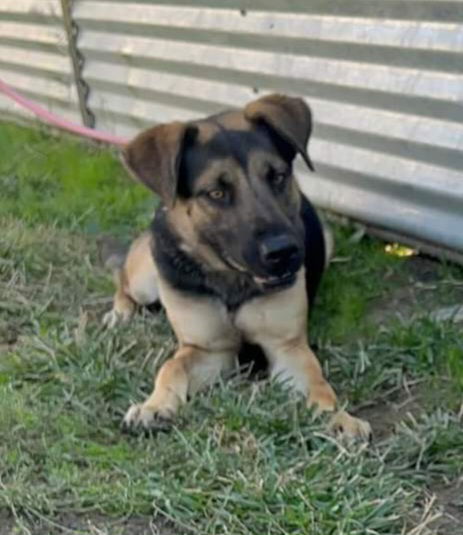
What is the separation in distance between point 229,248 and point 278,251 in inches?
9.9

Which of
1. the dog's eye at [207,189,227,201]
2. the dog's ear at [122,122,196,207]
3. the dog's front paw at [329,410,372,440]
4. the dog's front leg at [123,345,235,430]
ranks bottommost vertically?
the dog's front leg at [123,345,235,430]

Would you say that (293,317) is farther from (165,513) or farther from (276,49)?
(276,49)

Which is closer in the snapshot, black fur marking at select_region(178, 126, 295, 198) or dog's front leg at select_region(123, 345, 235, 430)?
dog's front leg at select_region(123, 345, 235, 430)

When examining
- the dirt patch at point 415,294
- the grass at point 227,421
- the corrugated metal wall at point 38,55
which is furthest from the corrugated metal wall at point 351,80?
the corrugated metal wall at point 38,55

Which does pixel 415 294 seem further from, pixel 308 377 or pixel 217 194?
pixel 217 194

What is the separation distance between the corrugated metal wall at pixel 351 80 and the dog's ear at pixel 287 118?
1025 mm

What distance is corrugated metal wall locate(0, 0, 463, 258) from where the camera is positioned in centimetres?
577

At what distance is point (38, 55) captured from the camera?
952 centimetres

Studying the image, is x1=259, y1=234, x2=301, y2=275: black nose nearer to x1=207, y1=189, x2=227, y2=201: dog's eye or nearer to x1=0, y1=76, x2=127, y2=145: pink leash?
x1=207, y1=189, x2=227, y2=201: dog's eye

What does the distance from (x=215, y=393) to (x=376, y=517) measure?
1159 millimetres

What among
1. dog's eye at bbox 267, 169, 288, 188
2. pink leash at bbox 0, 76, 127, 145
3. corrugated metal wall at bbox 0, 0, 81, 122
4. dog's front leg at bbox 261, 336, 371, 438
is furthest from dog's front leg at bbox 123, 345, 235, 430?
corrugated metal wall at bbox 0, 0, 81, 122

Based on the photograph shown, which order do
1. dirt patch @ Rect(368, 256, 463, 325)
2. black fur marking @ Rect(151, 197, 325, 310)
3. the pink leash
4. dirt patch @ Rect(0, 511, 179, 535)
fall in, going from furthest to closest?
the pink leash, dirt patch @ Rect(368, 256, 463, 325), black fur marking @ Rect(151, 197, 325, 310), dirt patch @ Rect(0, 511, 179, 535)

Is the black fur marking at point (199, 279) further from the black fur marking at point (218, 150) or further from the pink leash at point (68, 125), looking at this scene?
the pink leash at point (68, 125)

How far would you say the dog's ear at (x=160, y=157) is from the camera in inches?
183
